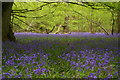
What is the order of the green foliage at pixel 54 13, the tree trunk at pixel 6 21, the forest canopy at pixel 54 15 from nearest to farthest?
the tree trunk at pixel 6 21
the green foliage at pixel 54 13
the forest canopy at pixel 54 15

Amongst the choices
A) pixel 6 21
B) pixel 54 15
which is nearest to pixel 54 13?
pixel 54 15

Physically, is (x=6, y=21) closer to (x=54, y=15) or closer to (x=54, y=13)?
(x=54, y=15)

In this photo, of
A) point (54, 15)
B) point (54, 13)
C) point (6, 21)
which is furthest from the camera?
point (54, 13)

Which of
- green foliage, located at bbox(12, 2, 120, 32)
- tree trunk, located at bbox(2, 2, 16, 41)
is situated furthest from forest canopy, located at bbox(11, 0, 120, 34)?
tree trunk, located at bbox(2, 2, 16, 41)

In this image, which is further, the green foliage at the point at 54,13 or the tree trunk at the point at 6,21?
the green foliage at the point at 54,13

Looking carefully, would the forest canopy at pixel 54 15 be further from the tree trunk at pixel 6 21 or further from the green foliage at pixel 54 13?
the tree trunk at pixel 6 21

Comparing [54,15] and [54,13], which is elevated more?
[54,13]

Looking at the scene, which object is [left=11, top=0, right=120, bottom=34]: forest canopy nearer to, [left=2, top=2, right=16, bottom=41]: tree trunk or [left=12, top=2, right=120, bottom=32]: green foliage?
[left=12, top=2, right=120, bottom=32]: green foliage

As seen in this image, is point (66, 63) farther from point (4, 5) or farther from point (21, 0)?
point (21, 0)

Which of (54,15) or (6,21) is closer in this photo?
(6,21)

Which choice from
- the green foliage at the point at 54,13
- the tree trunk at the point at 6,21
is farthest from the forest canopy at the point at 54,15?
the tree trunk at the point at 6,21

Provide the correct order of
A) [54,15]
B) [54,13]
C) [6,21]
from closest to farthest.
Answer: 1. [6,21]
2. [54,15]
3. [54,13]

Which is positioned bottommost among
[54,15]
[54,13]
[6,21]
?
[6,21]

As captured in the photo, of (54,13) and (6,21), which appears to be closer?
(6,21)
